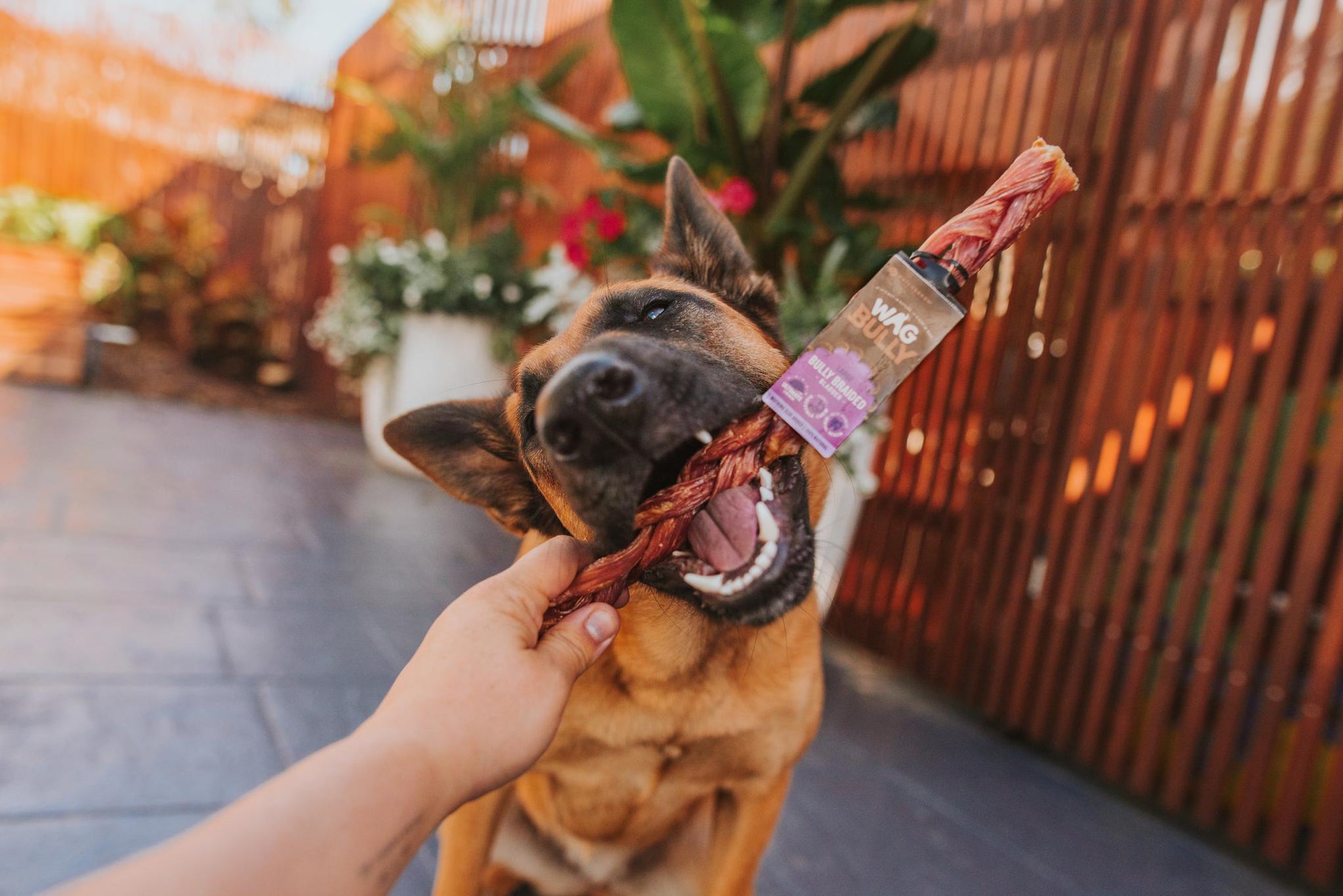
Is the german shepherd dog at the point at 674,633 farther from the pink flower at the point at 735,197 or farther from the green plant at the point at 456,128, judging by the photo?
the green plant at the point at 456,128

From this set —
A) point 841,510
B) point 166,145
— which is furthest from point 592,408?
point 166,145

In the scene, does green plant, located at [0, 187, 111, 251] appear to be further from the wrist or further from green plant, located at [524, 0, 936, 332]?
the wrist

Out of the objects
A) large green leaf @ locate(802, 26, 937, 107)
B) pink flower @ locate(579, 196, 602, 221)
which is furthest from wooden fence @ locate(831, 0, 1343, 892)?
pink flower @ locate(579, 196, 602, 221)

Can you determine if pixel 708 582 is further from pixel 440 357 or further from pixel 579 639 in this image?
pixel 440 357

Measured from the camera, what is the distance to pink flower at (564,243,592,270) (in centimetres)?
498

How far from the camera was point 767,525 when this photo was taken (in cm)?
164

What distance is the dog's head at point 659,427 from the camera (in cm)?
139

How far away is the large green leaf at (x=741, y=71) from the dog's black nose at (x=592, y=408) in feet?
10.9

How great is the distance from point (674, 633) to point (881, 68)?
3419 mm

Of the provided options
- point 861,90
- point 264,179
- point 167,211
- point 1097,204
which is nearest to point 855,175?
point 861,90

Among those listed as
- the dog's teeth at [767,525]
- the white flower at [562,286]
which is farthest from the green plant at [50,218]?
the dog's teeth at [767,525]

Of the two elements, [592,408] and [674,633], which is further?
[674,633]

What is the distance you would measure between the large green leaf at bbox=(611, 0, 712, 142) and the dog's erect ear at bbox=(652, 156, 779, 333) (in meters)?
2.59

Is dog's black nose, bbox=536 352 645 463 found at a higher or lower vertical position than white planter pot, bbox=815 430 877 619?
higher
